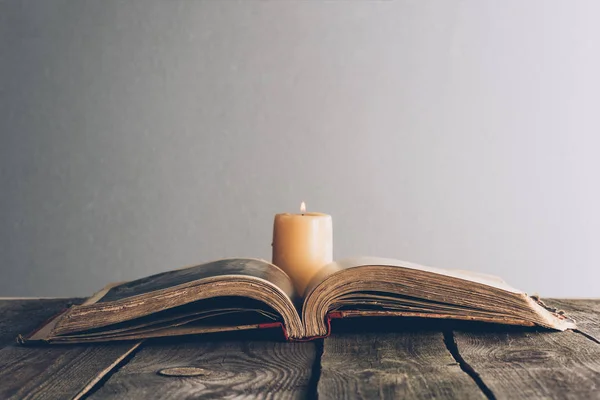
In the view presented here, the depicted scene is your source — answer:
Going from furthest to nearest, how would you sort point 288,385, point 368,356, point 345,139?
point 345,139 < point 368,356 < point 288,385

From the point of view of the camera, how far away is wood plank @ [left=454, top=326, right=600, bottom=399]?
0.61m

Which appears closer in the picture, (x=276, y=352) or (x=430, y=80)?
(x=276, y=352)

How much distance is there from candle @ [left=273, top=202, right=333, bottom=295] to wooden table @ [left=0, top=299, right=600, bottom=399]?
140mm

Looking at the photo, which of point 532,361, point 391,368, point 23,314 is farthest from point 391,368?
point 23,314

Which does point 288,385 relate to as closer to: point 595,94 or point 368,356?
point 368,356

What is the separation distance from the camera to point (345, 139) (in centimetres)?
286

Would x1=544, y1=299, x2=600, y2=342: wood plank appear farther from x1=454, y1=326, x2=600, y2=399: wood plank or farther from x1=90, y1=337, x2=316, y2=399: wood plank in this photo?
x1=90, y1=337, x2=316, y2=399: wood plank

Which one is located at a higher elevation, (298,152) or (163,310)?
(298,152)

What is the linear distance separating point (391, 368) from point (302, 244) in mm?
361

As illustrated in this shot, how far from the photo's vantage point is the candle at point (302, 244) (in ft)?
3.32

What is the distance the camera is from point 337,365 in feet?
2.27

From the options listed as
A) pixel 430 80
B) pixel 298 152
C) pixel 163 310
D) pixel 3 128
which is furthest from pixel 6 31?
pixel 163 310

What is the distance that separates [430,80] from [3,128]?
189 centimetres

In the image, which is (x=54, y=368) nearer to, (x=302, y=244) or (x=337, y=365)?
(x=337, y=365)
